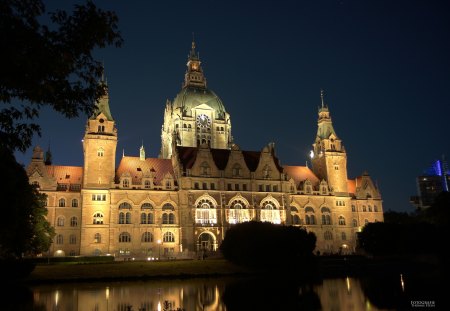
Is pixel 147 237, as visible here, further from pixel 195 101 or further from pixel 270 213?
pixel 195 101

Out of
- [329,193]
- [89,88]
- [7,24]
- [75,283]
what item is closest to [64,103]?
[89,88]

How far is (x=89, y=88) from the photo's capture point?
1620 centimetres

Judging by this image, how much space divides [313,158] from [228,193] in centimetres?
3195

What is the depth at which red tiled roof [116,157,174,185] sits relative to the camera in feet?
289

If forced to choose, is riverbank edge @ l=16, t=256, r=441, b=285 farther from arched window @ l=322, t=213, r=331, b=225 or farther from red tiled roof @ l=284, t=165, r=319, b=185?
red tiled roof @ l=284, t=165, r=319, b=185

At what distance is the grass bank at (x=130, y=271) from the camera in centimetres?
5266

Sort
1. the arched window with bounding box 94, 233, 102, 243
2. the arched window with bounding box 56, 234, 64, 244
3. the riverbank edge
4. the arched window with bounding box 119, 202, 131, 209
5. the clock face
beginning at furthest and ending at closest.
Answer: the clock face < the arched window with bounding box 119, 202, 131, 209 < the arched window with bounding box 56, 234, 64, 244 < the arched window with bounding box 94, 233, 102, 243 < the riverbank edge


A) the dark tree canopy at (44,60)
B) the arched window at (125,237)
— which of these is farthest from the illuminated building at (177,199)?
the dark tree canopy at (44,60)

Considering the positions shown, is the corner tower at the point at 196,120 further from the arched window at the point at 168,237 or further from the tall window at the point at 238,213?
the arched window at the point at 168,237

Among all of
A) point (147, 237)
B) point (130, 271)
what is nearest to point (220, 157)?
point (147, 237)

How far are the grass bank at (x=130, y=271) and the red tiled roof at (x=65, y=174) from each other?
29.2 meters

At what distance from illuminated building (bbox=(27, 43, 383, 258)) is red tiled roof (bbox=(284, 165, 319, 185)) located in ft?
0.93

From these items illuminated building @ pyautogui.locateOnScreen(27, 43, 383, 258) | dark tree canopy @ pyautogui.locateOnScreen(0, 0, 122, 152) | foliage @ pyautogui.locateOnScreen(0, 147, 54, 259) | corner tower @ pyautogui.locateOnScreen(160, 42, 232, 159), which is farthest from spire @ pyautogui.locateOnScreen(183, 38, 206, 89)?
dark tree canopy @ pyautogui.locateOnScreen(0, 0, 122, 152)

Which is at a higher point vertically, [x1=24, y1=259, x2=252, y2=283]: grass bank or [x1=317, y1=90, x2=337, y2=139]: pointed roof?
[x1=317, y1=90, x2=337, y2=139]: pointed roof
